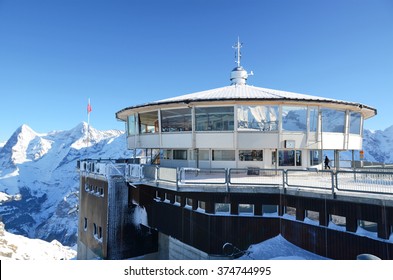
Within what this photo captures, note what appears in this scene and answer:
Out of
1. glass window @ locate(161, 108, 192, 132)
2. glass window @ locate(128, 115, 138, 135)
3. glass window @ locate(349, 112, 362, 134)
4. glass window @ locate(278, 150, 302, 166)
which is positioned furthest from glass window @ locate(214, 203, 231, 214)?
glass window @ locate(349, 112, 362, 134)

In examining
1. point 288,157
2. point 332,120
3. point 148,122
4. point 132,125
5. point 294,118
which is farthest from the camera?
point 132,125

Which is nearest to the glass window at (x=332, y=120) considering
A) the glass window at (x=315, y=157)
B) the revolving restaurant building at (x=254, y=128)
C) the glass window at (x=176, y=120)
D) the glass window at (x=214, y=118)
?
the revolving restaurant building at (x=254, y=128)

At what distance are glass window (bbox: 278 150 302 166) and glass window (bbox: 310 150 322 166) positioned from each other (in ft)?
3.90

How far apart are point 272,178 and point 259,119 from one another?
4907 millimetres

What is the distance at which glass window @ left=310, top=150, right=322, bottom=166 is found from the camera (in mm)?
17688

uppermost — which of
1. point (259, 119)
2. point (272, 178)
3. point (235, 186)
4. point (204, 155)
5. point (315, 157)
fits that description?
point (259, 119)

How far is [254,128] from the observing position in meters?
16.3

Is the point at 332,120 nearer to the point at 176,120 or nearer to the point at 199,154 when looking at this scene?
the point at 199,154

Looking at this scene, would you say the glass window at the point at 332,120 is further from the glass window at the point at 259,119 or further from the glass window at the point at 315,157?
the glass window at the point at 259,119

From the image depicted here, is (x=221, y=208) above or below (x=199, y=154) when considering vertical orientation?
below

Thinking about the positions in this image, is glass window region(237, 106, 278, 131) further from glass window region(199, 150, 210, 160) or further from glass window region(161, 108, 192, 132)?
glass window region(161, 108, 192, 132)

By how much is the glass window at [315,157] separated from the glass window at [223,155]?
5.24 meters

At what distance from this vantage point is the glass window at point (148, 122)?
770 inches

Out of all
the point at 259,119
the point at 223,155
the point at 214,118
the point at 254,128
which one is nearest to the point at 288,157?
the point at 254,128
